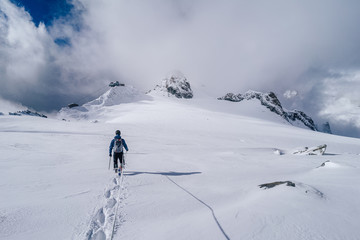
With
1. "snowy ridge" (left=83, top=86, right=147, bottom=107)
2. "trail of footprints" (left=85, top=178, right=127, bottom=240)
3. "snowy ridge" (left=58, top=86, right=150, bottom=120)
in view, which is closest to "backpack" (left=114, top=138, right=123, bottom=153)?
"trail of footprints" (left=85, top=178, right=127, bottom=240)

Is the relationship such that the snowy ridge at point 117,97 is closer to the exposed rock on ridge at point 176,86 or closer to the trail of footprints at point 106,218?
the exposed rock on ridge at point 176,86

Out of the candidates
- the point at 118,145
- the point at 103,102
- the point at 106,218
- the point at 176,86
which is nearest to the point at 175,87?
the point at 176,86

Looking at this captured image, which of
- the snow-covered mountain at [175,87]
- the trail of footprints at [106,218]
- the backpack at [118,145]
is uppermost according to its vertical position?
the snow-covered mountain at [175,87]

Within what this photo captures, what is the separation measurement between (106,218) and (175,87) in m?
167

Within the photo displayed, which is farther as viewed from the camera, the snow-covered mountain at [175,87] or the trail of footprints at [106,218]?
the snow-covered mountain at [175,87]

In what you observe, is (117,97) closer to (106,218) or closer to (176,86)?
(176,86)

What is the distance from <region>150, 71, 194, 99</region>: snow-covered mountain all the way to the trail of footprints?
156 meters

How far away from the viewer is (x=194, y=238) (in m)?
3.19

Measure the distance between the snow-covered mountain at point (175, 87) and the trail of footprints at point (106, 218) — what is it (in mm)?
156041

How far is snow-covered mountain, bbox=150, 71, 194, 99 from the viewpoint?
534 feet

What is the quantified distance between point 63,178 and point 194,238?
6298 millimetres

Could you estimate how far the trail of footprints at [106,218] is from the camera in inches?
137

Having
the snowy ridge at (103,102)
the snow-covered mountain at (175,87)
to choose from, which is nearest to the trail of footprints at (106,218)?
the snowy ridge at (103,102)

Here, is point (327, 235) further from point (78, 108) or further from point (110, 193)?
point (78, 108)
